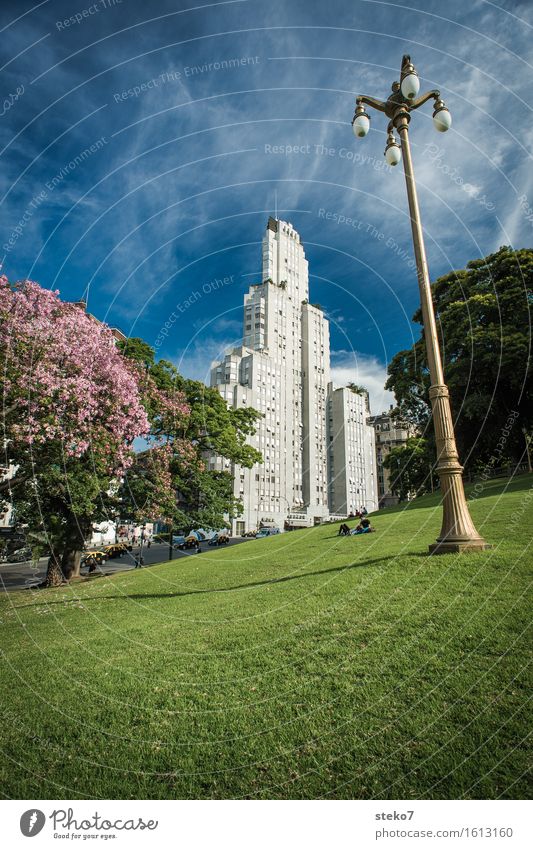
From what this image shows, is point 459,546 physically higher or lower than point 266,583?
higher

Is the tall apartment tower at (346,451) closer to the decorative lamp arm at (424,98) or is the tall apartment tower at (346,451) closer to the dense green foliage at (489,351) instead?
the dense green foliage at (489,351)

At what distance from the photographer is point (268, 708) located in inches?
167

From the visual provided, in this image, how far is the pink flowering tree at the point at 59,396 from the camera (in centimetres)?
952

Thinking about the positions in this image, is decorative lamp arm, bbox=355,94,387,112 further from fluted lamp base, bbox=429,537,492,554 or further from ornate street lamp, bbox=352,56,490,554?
fluted lamp base, bbox=429,537,492,554

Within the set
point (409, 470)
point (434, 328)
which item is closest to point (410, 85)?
point (434, 328)

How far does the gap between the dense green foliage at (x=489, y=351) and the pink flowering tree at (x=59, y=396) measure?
54.0 feet

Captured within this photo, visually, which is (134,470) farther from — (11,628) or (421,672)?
(421,672)

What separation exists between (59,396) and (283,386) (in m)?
75.9

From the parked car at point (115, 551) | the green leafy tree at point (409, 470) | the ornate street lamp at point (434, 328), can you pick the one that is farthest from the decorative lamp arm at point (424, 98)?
the parked car at point (115, 551)

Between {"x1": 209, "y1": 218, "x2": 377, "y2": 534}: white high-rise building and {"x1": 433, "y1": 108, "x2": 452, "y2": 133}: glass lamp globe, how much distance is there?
59838mm
